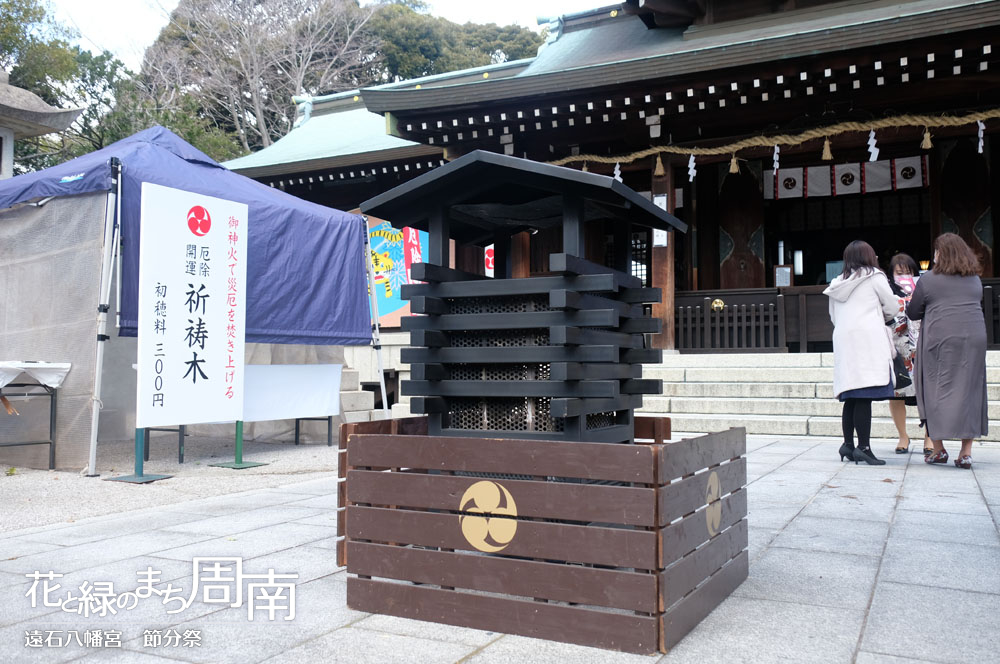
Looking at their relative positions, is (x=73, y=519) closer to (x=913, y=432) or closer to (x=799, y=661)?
(x=799, y=661)

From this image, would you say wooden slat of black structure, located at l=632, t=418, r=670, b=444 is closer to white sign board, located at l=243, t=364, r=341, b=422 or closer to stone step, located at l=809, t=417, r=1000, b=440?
white sign board, located at l=243, t=364, r=341, b=422

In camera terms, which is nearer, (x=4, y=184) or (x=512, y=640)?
(x=512, y=640)

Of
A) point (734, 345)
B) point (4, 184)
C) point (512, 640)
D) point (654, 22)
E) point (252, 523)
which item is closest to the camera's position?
point (512, 640)

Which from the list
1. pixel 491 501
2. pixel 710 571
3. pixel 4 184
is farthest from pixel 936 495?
pixel 4 184

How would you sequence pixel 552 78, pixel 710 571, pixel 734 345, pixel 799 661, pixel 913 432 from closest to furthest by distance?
pixel 799 661
pixel 710 571
pixel 913 432
pixel 552 78
pixel 734 345

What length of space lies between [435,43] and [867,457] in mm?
30046

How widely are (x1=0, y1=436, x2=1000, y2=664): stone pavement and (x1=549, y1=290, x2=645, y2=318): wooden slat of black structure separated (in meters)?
1.11

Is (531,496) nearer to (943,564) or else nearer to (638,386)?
(638,386)

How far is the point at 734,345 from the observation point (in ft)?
35.0

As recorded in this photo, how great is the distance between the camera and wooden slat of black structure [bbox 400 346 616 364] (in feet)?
8.64

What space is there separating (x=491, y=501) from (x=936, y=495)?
11.7 ft

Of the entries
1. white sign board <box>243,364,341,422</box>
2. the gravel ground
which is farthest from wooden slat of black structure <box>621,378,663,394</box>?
white sign board <box>243,364,341,422</box>

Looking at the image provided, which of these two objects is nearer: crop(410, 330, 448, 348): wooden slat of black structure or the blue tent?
crop(410, 330, 448, 348): wooden slat of black structure

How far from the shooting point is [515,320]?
8.91 ft
